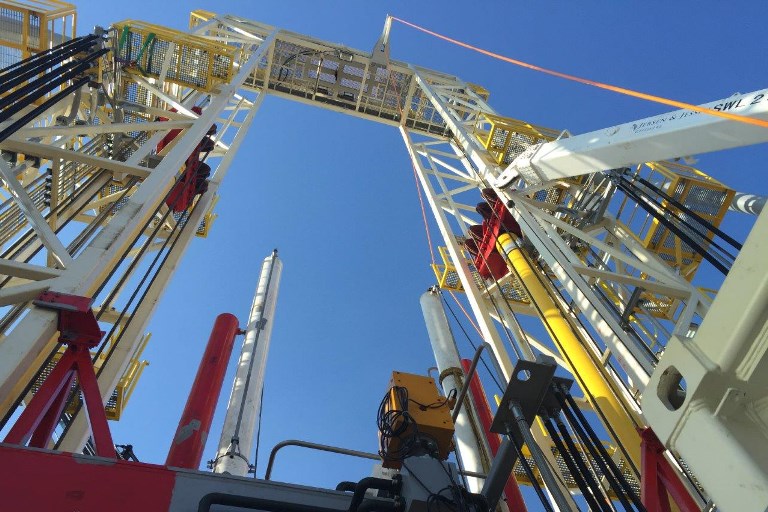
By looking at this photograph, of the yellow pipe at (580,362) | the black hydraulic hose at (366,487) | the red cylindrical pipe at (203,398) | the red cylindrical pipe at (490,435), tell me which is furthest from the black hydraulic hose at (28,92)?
the yellow pipe at (580,362)

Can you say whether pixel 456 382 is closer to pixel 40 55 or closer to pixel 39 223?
pixel 39 223

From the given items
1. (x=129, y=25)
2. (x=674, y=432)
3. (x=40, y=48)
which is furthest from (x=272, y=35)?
(x=674, y=432)

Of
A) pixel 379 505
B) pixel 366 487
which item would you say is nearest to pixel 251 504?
pixel 366 487

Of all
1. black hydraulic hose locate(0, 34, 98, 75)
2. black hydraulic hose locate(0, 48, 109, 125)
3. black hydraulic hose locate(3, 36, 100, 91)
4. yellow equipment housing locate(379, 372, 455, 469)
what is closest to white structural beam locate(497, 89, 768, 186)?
yellow equipment housing locate(379, 372, 455, 469)

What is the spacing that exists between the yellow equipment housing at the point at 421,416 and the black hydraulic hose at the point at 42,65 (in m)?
5.11

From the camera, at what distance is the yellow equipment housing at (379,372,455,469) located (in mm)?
4852

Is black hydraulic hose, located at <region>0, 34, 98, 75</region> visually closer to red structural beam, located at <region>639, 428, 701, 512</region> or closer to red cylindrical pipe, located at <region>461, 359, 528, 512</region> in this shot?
red cylindrical pipe, located at <region>461, 359, 528, 512</region>

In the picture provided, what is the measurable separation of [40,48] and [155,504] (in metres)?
9.07

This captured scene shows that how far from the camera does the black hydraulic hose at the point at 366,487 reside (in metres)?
3.50

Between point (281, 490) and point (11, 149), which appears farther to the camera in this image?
point (11, 149)

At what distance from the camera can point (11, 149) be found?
21.9 feet

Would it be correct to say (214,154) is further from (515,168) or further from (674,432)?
(674,432)

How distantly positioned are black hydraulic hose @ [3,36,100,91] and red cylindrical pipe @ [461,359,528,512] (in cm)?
582

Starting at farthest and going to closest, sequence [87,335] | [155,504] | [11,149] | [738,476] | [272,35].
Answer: [272,35]
[11,149]
[87,335]
[155,504]
[738,476]
